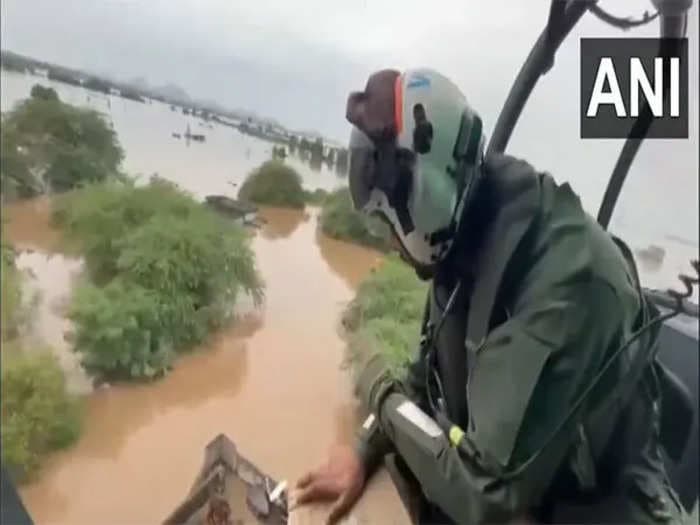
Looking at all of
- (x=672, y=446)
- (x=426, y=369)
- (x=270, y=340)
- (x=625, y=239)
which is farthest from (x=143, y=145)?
(x=672, y=446)

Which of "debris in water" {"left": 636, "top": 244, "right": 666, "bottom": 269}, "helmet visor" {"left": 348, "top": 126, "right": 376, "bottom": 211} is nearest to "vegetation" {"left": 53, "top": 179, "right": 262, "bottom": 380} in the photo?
"helmet visor" {"left": 348, "top": 126, "right": 376, "bottom": 211}

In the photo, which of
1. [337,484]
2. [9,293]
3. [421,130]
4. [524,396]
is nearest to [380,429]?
[337,484]

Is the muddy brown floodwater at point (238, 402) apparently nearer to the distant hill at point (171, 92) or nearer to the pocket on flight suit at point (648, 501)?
the distant hill at point (171, 92)

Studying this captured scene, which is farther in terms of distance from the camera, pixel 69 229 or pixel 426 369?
pixel 69 229

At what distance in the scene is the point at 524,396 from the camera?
0.69 meters

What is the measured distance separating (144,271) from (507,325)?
0.39 m

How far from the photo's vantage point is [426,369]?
809 millimetres

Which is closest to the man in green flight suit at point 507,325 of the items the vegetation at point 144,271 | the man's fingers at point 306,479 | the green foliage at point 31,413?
the man's fingers at point 306,479

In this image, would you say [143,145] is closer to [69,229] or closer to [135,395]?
[69,229]

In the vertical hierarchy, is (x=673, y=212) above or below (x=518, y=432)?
above

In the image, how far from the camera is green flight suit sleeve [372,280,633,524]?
69 centimetres

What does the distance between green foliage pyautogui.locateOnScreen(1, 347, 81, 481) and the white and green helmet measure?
0.37 metres

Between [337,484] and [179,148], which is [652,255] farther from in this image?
→ [179,148]

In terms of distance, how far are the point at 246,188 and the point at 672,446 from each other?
48 cm
